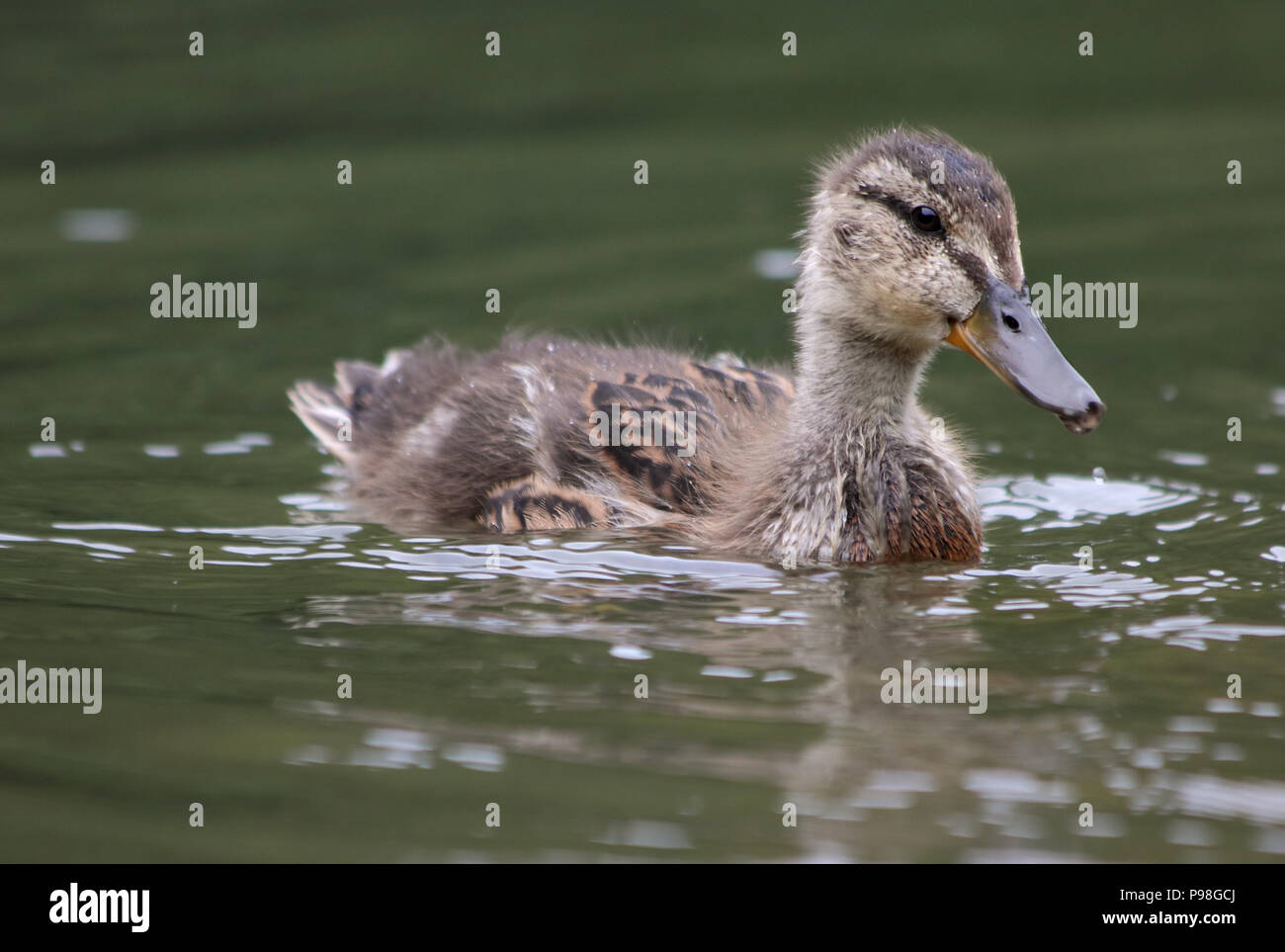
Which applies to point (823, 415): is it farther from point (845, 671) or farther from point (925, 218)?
point (845, 671)

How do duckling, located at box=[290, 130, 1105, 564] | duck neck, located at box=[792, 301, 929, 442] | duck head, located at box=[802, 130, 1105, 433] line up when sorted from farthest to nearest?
Answer: duck neck, located at box=[792, 301, 929, 442], duckling, located at box=[290, 130, 1105, 564], duck head, located at box=[802, 130, 1105, 433]

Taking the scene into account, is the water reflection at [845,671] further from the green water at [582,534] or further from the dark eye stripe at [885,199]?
the dark eye stripe at [885,199]

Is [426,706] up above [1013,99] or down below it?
below

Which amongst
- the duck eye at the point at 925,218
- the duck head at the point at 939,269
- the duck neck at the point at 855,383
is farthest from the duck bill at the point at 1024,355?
the duck neck at the point at 855,383

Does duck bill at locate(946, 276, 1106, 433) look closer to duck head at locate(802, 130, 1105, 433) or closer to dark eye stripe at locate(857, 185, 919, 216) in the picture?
duck head at locate(802, 130, 1105, 433)

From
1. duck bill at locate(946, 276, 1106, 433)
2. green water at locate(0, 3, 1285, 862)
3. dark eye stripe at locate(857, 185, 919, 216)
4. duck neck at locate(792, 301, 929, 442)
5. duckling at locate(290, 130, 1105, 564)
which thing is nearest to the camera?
green water at locate(0, 3, 1285, 862)

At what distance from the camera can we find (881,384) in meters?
7.84

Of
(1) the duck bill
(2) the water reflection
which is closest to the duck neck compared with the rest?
(1) the duck bill

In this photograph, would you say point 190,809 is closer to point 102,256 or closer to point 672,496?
point 672,496

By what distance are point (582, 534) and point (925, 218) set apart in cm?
192

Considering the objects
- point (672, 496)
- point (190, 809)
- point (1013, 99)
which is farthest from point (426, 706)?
point (1013, 99)

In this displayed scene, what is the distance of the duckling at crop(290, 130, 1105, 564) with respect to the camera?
734 cm

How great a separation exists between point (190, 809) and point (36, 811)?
431 mm

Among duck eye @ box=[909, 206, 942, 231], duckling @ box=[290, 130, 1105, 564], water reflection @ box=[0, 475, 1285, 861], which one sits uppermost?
duck eye @ box=[909, 206, 942, 231]
